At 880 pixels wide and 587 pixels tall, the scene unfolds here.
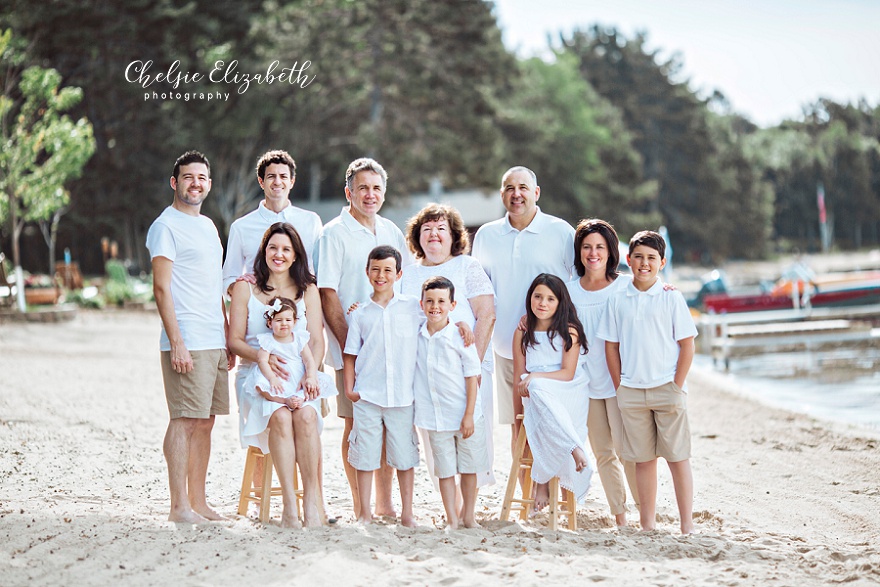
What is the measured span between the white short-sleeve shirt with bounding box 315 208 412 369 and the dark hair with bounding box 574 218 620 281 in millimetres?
1215

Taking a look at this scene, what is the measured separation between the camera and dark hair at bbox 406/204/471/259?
6098 millimetres

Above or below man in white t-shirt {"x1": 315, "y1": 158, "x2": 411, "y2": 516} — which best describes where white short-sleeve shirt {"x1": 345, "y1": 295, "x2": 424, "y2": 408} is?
below

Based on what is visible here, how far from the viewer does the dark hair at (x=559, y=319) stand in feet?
19.5

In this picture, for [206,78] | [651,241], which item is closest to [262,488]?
[651,241]

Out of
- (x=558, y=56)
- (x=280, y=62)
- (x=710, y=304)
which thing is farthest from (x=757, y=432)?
(x=558, y=56)

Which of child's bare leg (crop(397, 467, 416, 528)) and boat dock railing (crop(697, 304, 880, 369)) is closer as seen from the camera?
child's bare leg (crop(397, 467, 416, 528))

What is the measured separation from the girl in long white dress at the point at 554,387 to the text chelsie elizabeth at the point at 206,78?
28.8 m

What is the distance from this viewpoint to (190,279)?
19.4 feet

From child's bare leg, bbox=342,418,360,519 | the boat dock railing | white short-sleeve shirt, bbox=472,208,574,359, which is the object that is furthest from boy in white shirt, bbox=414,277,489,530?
the boat dock railing

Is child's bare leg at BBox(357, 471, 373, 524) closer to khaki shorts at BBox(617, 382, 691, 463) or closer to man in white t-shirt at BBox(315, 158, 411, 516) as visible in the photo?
man in white t-shirt at BBox(315, 158, 411, 516)

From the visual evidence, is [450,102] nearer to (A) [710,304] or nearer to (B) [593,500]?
(A) [710,304]

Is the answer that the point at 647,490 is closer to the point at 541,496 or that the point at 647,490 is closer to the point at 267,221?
the point at 541,496

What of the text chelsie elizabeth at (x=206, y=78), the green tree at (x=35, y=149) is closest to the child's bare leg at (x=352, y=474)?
the green tree at (x=35, y=149)

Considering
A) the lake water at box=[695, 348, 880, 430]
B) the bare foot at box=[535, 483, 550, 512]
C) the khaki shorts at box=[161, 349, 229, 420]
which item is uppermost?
the khaki shorts at box=[161, 349, 229, 420]
